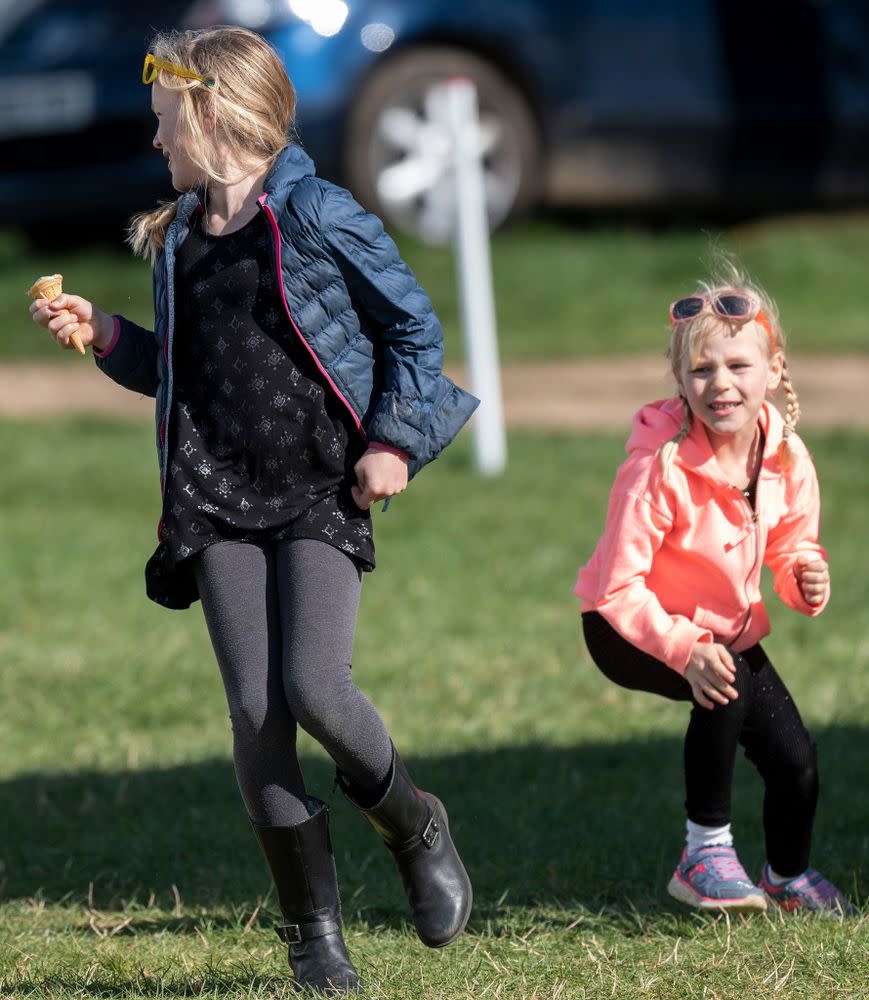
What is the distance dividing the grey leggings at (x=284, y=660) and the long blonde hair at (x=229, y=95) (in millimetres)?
A: 656

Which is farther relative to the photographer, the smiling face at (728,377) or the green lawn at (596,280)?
the green lawn at (596,280)

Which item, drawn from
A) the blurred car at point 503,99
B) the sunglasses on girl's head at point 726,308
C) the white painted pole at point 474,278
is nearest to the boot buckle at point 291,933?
the sunglasses on girl's head at point 726,308

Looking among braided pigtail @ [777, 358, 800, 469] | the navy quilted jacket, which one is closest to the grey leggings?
the navy quilted jacket

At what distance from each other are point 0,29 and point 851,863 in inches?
377

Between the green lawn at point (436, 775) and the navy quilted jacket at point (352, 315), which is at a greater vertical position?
the navy quilted jacket at point (352, 315)

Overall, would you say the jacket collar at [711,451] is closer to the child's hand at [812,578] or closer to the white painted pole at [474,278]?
the child's hand at [812,578]

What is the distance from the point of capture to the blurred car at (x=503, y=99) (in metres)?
11.1

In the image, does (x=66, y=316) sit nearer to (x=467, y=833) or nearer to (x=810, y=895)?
(x=467, y=833)

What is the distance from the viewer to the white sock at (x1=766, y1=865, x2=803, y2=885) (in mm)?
→ 3748

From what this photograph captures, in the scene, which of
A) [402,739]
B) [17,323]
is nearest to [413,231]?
[17,323]

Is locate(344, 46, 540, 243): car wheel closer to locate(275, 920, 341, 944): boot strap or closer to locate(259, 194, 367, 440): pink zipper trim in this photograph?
locate(259, 194, 367, 440): pink zipper trim

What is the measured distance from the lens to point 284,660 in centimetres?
326

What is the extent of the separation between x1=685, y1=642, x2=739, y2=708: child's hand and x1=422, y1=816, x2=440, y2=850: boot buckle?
0.55 meters

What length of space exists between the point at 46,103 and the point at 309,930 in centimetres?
864
